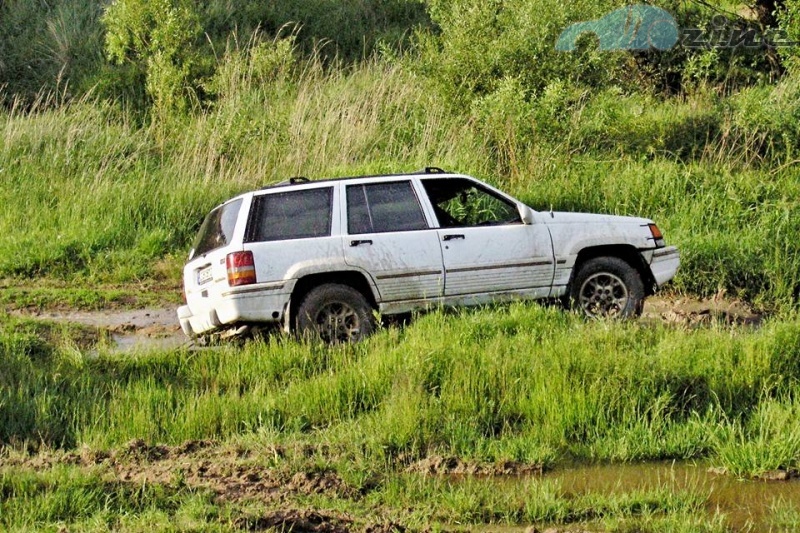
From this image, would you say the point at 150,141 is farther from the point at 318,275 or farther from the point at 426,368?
the point at 426,368

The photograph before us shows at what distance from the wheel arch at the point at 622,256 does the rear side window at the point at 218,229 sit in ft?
11.3

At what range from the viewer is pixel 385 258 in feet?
36.1

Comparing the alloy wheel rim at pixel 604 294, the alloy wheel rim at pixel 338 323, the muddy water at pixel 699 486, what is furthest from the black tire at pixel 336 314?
the muddy water at pixel 699 486

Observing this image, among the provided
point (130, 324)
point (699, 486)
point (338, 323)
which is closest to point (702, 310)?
point (338, 323)

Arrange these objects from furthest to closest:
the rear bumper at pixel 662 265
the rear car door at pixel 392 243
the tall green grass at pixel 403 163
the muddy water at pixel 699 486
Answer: the tall green grass at pixel 403 163 → the rear bumper at pixel 662 265 → the rear car door at pixel 392 243 → the muddy water at pixel 699 486

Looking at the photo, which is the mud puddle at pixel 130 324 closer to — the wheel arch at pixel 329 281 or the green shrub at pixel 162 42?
the wheel arch at pixel 329 281

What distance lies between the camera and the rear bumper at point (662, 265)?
11.7m

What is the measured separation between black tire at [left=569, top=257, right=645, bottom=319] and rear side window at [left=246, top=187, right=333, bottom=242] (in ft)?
8.64

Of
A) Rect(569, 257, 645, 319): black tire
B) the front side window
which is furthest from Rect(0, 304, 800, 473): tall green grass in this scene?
the front side window

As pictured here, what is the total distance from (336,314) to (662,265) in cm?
344

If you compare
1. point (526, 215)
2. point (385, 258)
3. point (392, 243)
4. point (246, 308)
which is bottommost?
point (246, 308)

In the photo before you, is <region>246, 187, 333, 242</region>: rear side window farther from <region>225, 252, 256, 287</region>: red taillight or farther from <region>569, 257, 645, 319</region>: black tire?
<region>569, 257, 645, 319</region>: black tire

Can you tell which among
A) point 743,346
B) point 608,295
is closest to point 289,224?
point 608,295

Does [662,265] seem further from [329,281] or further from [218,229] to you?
[218,229]
